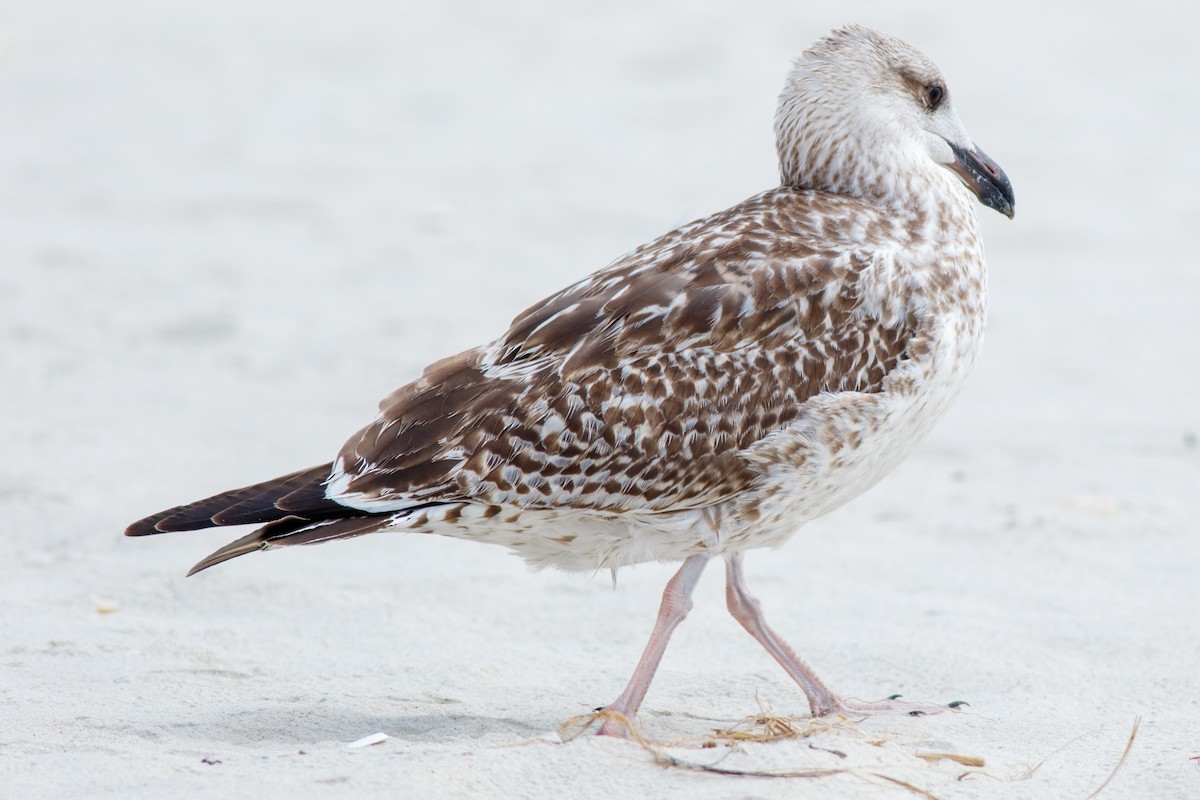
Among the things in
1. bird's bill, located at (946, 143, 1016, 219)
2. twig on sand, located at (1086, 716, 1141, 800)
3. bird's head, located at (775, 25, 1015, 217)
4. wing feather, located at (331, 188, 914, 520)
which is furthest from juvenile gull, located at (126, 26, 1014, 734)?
twig on sand, located at (1086, 716, 1141, 800)

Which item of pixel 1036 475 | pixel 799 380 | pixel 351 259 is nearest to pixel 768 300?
pixel 799 380

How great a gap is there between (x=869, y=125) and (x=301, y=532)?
238 centimetres

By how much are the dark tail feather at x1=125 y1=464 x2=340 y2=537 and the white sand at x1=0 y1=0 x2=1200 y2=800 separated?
622mm

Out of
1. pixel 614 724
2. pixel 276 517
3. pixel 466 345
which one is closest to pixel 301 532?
pixel 276 517

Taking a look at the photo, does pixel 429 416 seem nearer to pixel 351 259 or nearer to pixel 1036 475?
pixel 1036 475

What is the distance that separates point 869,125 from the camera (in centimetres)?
562

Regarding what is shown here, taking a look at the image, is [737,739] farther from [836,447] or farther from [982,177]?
[982,177]

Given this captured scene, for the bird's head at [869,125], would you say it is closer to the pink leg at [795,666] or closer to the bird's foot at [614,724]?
the pink leg at [795,666]

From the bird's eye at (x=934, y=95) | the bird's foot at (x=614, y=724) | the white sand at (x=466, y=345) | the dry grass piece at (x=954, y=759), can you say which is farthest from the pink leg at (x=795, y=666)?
the bird's eye at (x=934, y=95)

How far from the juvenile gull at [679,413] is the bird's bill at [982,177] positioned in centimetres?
58

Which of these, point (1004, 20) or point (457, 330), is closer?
point (457, 330)

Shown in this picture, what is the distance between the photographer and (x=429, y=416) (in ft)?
17.0

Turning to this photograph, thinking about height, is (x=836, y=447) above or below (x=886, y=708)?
above

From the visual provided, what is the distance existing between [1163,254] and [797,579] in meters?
5.41
